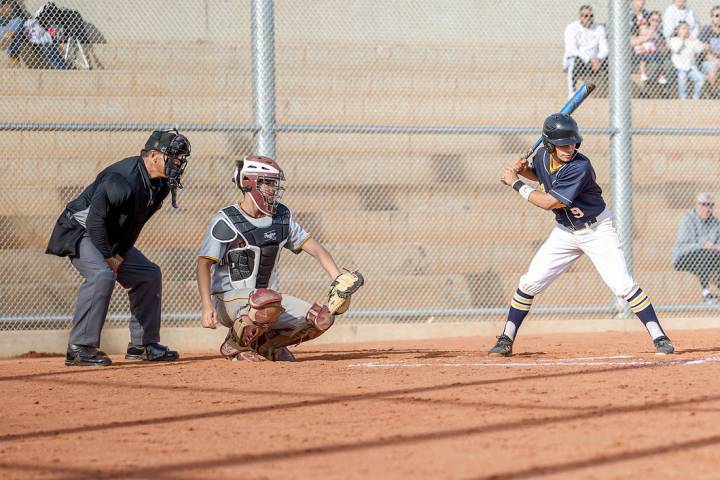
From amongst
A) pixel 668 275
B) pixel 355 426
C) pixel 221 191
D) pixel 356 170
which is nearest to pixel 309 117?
pixel 356 170

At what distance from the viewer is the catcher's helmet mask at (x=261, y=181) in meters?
7.67

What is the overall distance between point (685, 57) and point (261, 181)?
597cm

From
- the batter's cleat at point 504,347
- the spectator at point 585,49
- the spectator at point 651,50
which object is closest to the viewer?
the batter's cleat at point 504,347

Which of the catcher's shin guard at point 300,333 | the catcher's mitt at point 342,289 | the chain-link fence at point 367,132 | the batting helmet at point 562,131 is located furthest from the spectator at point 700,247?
the catcher's shin guard at point 300,333

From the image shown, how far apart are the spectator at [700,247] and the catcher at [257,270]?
467 cm

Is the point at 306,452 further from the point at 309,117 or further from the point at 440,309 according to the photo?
the point at 309,117

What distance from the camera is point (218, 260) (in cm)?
761

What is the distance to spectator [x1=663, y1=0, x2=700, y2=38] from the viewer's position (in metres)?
12.0

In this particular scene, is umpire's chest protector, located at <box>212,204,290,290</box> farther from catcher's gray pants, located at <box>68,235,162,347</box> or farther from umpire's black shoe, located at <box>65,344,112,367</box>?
umpire's black shoe, located at <box>65,344,112,367</box>

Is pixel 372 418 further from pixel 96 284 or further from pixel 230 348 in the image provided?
pixel 96 284

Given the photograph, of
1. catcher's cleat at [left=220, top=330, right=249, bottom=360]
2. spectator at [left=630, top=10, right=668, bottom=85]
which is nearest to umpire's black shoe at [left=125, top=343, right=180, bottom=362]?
catcher's cleat at [left=220, top=330, right=249, bottom=360]

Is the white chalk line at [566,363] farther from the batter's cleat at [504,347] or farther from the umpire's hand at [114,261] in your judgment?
the umpire's hand at [114,261]

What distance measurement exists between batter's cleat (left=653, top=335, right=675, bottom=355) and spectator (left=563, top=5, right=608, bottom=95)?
466 centimetres

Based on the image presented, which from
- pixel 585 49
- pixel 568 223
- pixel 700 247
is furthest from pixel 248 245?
pixel 585 49
